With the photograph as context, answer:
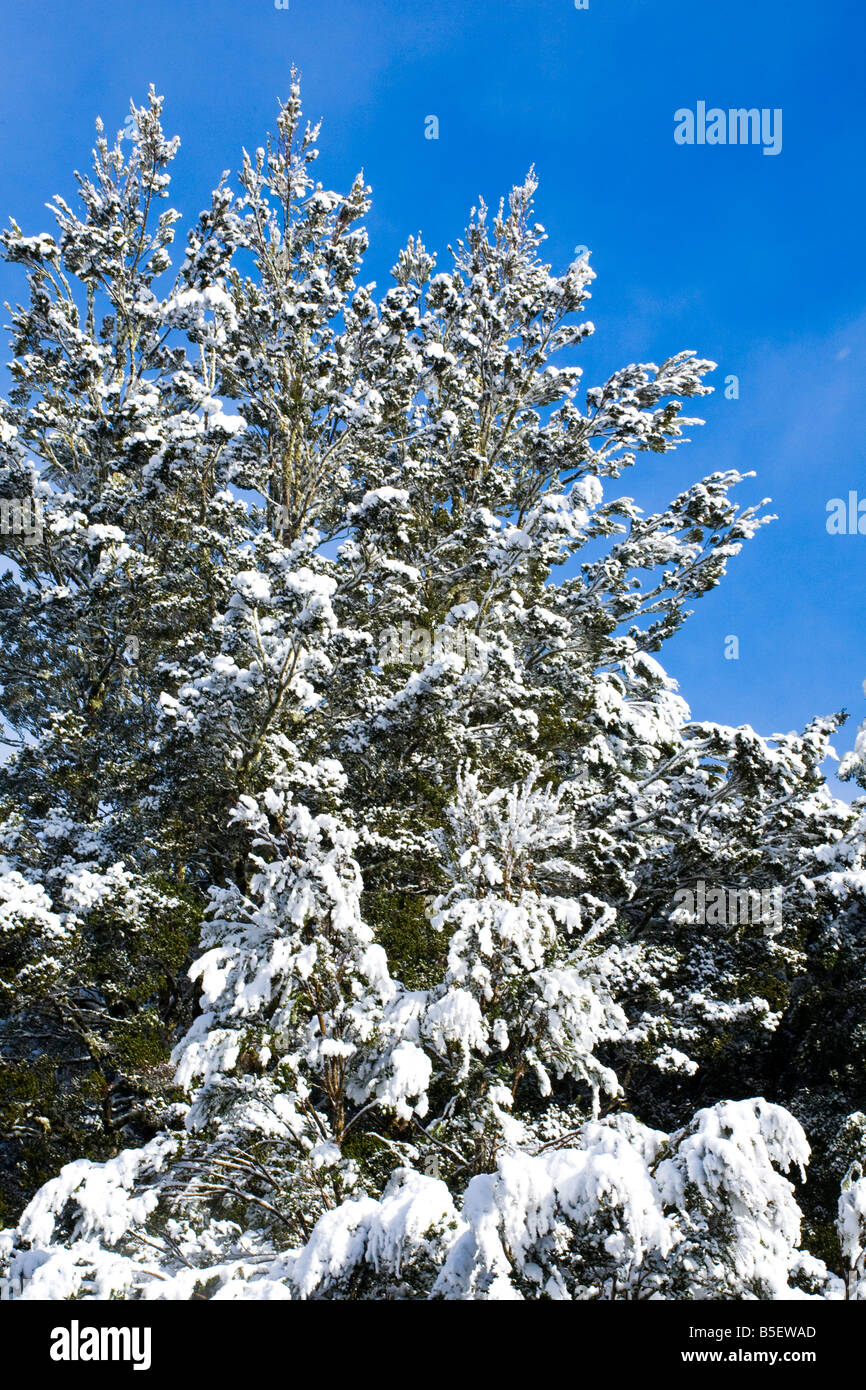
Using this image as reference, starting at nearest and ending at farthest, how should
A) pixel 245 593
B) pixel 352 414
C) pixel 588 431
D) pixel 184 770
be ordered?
1. pixel 245 593
2. pixel 184 770
3. pixel 352 414
4. pixel 588 431

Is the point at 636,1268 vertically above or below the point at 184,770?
below

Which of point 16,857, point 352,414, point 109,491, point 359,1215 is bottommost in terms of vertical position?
point 359,1215

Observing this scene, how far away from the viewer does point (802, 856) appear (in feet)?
35.9

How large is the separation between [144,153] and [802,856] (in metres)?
16.2

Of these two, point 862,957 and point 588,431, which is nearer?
point 862,957

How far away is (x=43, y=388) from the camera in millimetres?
13914

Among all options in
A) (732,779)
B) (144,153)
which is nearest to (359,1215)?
(732,779)

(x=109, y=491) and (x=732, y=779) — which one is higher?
(x=109, y=491)

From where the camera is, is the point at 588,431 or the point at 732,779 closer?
the point at 732,779

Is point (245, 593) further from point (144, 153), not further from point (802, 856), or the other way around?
point (144, 153)

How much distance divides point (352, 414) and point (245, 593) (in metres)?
5.22

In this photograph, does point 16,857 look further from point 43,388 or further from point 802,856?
point 802,856
